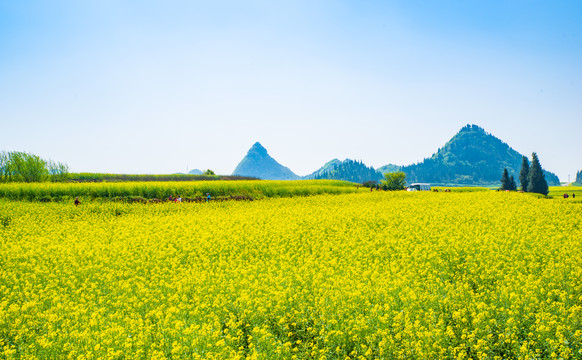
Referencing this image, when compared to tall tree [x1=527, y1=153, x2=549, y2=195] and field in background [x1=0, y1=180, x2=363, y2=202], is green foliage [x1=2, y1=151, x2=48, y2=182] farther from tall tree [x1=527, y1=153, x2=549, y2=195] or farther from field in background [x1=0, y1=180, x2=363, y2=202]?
tall tree [x1=527, y1=153, x2=549, y2=195]

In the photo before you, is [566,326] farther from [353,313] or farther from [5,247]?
[5,247]

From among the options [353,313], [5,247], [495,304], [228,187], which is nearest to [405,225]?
[495,304]

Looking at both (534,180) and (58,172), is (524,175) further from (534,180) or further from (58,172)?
(58,172)

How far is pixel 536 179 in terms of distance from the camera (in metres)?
80.8

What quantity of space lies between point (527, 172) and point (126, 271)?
10034 centimetres

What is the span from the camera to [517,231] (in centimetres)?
1584

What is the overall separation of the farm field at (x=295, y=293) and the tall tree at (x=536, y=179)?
2912 inches

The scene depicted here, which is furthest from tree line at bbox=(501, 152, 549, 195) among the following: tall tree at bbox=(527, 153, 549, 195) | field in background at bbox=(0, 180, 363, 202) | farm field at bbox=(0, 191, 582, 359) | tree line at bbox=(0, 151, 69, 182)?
tree line at bbox=(0, 151, 69, 182)

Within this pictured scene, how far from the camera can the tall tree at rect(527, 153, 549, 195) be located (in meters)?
80.1

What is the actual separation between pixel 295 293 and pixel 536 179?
3596 inches

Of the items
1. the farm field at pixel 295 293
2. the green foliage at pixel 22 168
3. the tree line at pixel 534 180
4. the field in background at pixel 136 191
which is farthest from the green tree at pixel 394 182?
the green foliage at pixel 22 168

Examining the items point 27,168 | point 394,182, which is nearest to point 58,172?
point 27,168

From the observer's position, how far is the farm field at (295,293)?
262 inches

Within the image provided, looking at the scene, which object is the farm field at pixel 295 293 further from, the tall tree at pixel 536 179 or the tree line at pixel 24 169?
the tall tree at pixel 536 179
